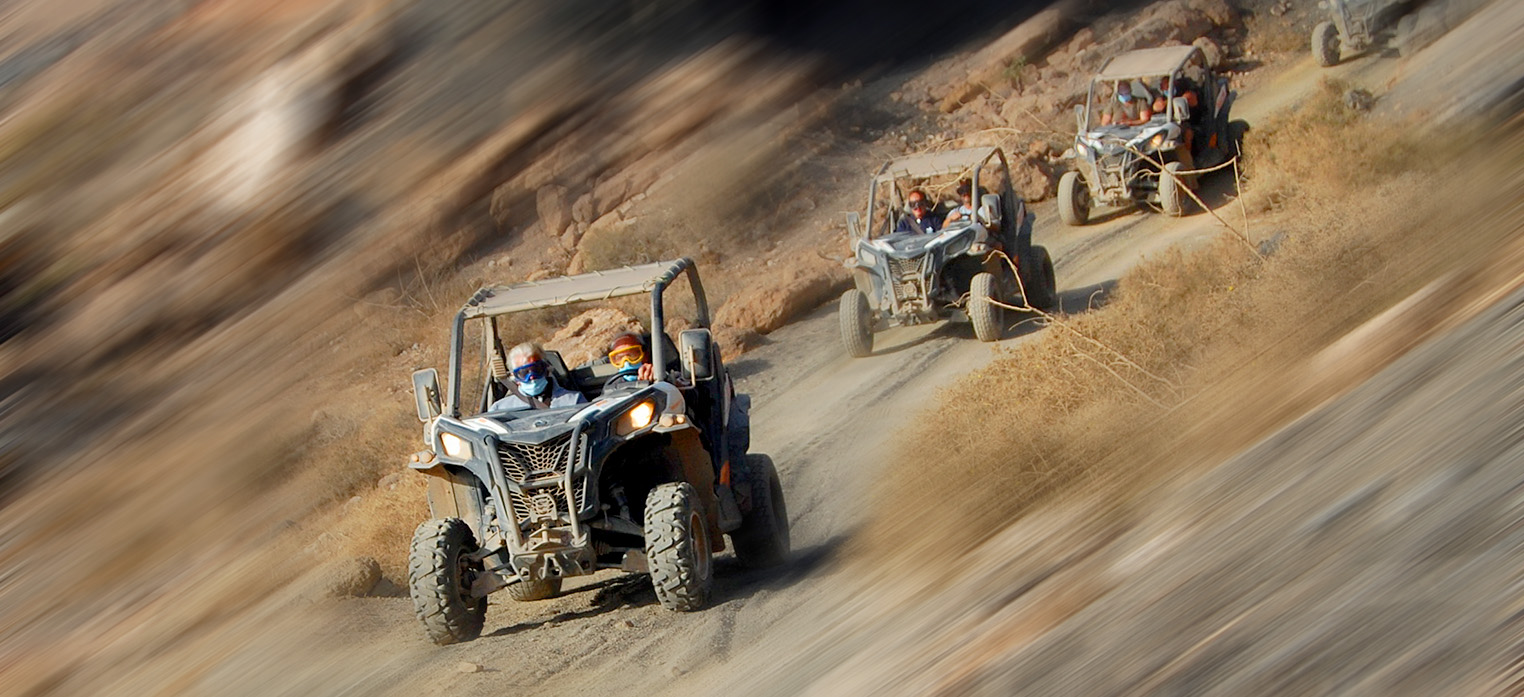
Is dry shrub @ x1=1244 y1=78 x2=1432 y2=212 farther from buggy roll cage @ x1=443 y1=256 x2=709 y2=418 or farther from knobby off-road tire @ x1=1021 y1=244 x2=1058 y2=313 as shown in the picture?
buggy roll cage @ x1=443 y1=256 x2=709 y2=418

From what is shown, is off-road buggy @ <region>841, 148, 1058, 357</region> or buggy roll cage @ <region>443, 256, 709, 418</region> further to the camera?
off-road buggy @ <region>841, 148, 1058, 357</region>

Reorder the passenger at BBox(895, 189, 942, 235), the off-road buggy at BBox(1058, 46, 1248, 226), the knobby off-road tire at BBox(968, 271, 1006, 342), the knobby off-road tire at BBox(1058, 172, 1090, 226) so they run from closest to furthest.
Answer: the knobby off-road tire at BBox(968, 271, 1006, 342) < the passenger at BBox(895, 189, 942, 235) < the off-road buggy at BBox(1058, 46, 1248, 226) < the knobby off-road tire at BBox(1058, 172, 1090, 226)

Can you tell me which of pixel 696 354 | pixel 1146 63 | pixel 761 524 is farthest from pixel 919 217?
pixel 696 354

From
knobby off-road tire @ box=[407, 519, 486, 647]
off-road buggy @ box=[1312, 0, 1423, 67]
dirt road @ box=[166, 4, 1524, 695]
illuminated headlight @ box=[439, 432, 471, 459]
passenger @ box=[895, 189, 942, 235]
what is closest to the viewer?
dirt road @ box=[166, 4, 1524, 695]

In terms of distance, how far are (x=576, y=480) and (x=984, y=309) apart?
6.85 metres

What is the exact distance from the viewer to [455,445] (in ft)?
24.1

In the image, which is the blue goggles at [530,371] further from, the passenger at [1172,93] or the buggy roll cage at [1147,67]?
the passenger at [1172,93]

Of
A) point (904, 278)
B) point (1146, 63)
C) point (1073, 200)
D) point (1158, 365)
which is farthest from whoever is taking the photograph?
point (1146, 63)

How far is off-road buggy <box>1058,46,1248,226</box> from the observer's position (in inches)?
675

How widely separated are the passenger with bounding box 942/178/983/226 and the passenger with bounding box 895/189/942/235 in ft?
0.37

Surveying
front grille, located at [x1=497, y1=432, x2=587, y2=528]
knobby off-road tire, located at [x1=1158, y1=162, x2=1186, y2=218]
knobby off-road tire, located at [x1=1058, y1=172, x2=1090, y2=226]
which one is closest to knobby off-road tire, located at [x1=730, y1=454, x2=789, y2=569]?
front grille, located at [x1=497, y1=432, x2=587, y2=528]

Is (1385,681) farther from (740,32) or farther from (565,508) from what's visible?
(740,32)

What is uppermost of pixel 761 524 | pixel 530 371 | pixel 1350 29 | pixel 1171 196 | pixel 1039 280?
pixel 530 371

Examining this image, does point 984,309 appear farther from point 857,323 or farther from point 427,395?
point 427,395
